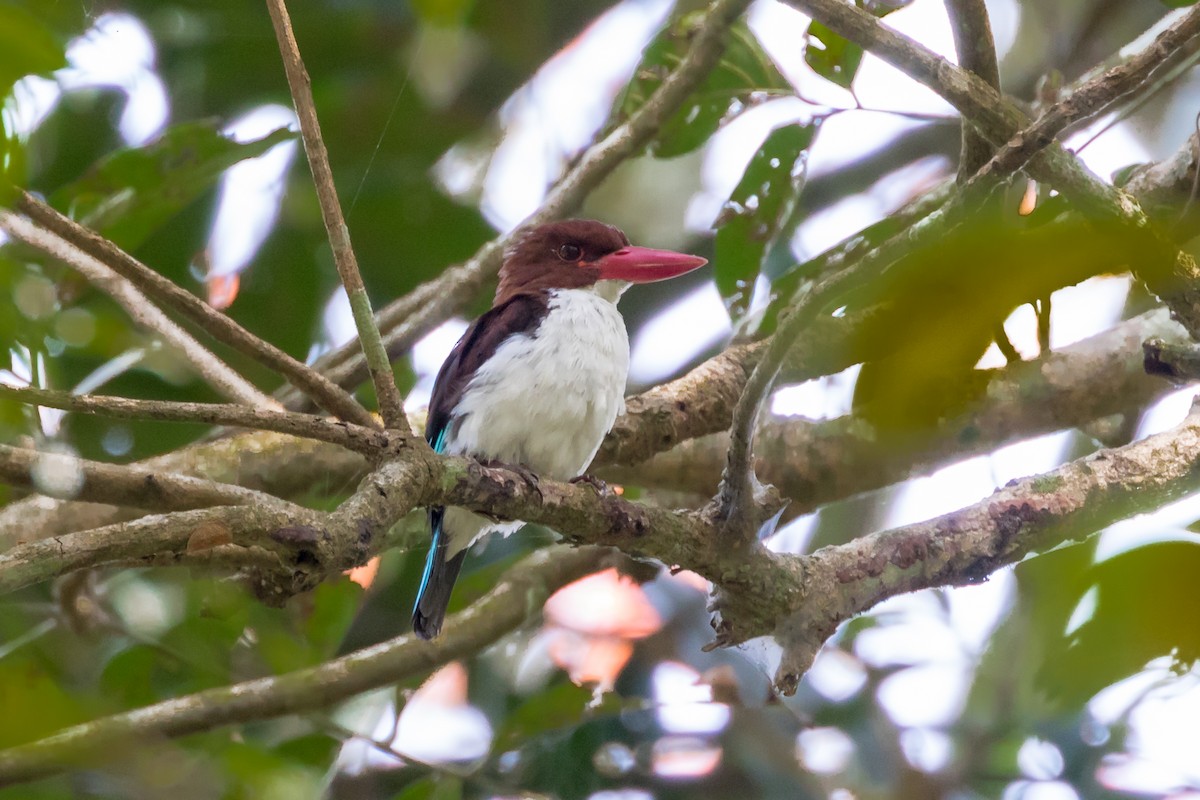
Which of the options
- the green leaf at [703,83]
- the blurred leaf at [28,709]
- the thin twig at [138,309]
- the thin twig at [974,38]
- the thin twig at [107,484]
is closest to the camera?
the blurred leaf at [28,709]

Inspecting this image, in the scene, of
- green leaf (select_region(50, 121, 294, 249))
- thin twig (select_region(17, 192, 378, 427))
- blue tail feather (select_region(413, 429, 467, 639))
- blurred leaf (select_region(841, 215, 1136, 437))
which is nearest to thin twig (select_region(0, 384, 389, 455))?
thin twig (select_region(17, 192, 378, 427))

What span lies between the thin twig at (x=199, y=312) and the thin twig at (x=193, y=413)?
1.69ft

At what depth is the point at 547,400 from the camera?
9.36 ft

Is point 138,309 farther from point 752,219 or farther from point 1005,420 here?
point 1005,420

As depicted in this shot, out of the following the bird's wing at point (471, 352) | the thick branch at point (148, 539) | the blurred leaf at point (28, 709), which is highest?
the bird's wing at point (471, 352)

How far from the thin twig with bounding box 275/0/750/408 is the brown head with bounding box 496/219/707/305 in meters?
0.14

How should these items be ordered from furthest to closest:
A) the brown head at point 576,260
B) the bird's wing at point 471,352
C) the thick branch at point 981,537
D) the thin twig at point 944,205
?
the brown head at point 576,260
the bird's wing at point 471,352
the thick branch at point 981,537
the thin twig at point 944,205

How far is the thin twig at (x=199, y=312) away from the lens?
2.11m

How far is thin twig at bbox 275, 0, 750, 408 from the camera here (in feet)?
9.19

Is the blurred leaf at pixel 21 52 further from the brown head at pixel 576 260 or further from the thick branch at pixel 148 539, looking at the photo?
the brown head at pixel 576 260

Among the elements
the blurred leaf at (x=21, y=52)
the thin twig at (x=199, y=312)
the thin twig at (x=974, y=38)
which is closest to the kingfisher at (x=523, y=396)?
the thin twig at (x=199, y=312)

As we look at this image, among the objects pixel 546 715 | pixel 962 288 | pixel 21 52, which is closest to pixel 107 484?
pixel 546 715

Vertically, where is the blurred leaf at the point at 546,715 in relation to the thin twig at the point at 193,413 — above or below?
above

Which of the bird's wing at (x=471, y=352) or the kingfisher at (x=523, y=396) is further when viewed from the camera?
the bird's wing at (x=471, y=352)
